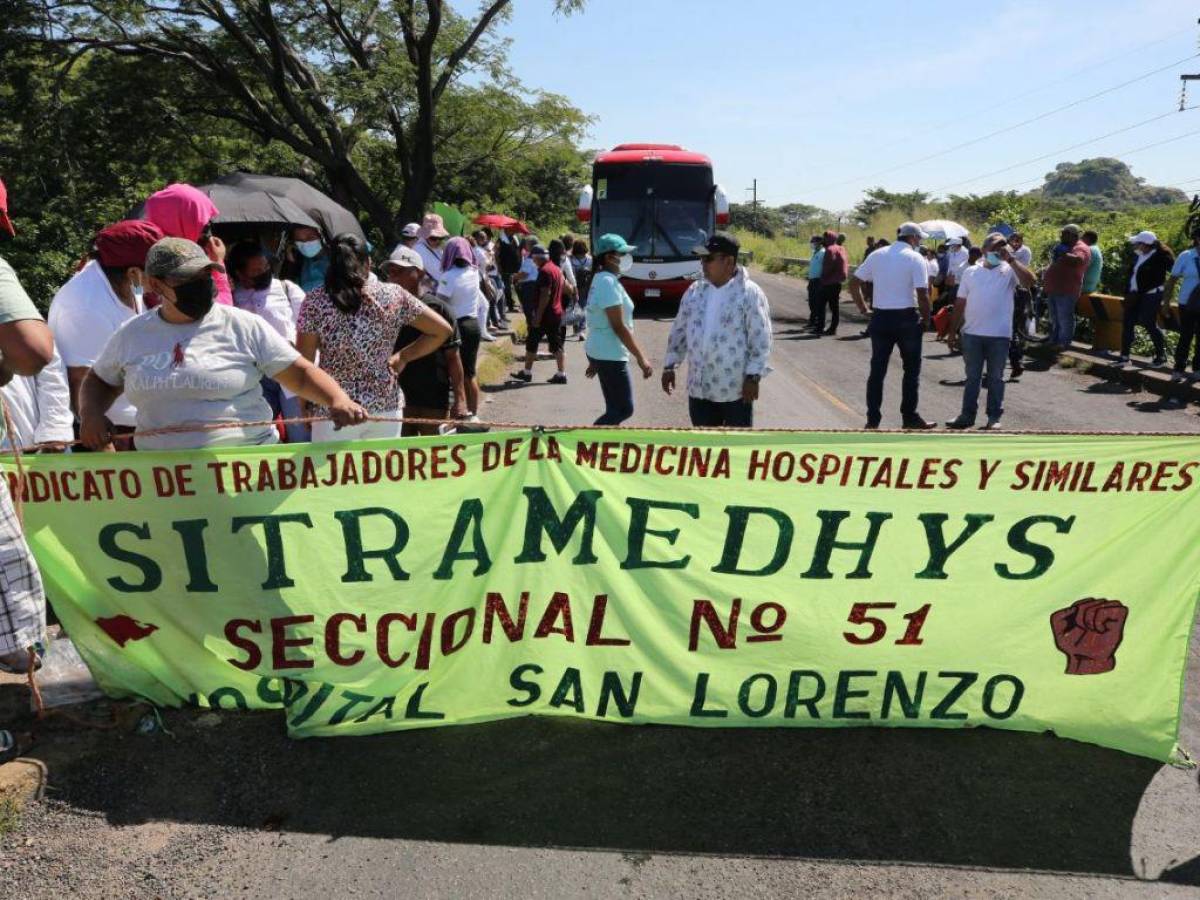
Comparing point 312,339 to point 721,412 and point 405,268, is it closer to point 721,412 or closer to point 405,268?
point 405,268

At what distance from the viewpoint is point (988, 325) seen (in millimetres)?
8508

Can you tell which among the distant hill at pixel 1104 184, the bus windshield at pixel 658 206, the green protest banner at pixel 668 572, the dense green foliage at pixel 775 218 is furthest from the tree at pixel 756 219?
the green protest banner at pixel 668 572

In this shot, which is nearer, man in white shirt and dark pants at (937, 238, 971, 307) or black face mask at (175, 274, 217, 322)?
black face mask at (175, 274, 217, 322)

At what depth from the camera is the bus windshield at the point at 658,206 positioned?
19688mm

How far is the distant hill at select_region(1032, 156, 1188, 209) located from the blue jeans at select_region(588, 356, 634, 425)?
15573cm

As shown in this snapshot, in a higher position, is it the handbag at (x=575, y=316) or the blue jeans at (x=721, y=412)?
the handbag at (x=575, y=316)

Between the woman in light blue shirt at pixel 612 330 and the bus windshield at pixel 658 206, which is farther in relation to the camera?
the bus windshield at pixel 658 206

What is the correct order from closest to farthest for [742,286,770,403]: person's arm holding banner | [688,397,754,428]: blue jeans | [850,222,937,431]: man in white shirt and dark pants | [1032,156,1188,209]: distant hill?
[742,286,770,403]: person's arm holding banner < [688,397,754,428]: blue jeans < [850,222,937,431]: man in white shirt and dark pants < [1032,156,1188,209]: distant hill

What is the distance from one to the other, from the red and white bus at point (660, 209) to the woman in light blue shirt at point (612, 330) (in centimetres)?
1288

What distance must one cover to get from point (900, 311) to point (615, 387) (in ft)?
9.53

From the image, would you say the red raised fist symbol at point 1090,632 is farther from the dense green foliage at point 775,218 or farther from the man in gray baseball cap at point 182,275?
the dense green foliage at point 775,218

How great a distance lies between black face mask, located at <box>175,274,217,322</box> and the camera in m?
3.36

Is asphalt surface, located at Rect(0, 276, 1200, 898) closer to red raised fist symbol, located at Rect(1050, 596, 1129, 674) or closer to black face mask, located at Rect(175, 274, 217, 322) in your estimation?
red raised fist symbol, located at Rect(1050, 596, 1129, 674)

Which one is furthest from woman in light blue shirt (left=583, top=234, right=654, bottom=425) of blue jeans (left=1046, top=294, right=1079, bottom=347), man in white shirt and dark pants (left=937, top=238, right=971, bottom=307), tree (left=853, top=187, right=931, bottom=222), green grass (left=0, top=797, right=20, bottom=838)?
tree (left=853, top=187, right=931, bottom=222)
